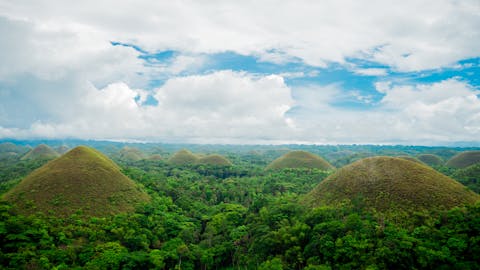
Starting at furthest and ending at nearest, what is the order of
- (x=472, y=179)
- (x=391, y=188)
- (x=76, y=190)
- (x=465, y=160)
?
(x=465, y=160) → (x=472, y=179) → (x=76, y=190) → (x=391, y=188)

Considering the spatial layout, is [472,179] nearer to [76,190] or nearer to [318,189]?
[318,189]

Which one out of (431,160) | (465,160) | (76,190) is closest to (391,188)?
(76,190)

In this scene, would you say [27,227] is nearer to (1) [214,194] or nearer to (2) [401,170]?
(1) [214,194]

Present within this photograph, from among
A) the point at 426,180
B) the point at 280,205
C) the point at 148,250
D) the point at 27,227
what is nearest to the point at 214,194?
the point at 280,205

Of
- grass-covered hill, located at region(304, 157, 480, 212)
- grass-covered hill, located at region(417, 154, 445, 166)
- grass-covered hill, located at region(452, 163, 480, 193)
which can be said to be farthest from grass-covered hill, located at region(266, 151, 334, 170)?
grass-covered hill, located at region(417, 154, 445, 166)

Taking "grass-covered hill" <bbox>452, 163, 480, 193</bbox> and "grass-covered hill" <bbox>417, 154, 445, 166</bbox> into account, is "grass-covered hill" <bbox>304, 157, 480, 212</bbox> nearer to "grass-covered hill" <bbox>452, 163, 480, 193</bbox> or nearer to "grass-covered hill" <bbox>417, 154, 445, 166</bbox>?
"grass-covered hill" <bbox>452, 163, 480, 193</bbox>
